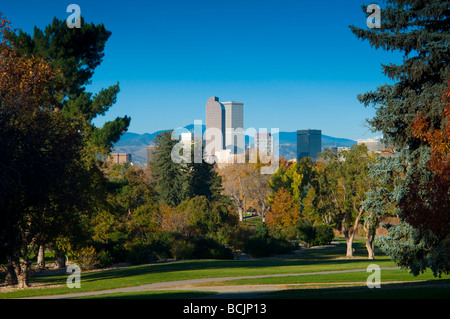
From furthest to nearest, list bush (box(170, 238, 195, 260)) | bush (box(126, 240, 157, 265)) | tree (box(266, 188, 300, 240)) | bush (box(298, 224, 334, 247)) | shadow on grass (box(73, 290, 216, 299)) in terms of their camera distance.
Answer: tree (box(266, 188, 300, 240)) < bush (box(298, 224, 334, 247)) < bush (box(170, 238, 195, 260)) < bush (box(126, 240, 157, 265)) < shadow on grass (box(73, 290, 216, 299))

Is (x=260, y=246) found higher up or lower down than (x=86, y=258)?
lower down

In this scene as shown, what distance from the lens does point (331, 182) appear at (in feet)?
138

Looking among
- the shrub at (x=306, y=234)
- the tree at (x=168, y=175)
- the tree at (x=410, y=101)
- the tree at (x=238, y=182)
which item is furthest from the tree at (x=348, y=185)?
the tree at (x=238, y=182)

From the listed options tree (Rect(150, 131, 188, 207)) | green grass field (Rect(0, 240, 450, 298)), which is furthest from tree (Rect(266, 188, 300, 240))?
green grass field (Rect(0, 240, 450, 298))

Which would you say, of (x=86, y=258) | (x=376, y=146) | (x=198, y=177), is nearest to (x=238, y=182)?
(x=198, y=177)

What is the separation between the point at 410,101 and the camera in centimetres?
1806

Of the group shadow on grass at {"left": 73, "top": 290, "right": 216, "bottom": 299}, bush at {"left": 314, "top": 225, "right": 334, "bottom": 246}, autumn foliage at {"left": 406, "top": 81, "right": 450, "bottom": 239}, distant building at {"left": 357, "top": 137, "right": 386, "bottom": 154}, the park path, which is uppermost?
distant building at {"left": 357, "top": 137, "right": 386, "bottom": 154}

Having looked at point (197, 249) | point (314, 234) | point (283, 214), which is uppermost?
point (283, 214)

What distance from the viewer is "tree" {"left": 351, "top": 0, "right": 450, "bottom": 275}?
56.6 ft

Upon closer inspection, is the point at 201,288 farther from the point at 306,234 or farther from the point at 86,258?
the point at 306,234

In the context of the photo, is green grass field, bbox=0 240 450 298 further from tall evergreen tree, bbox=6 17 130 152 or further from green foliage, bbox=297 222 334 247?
green foliage, bbox=297 222 334 247

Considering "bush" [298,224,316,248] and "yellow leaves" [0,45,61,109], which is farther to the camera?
"bush" [298,224,316,248]

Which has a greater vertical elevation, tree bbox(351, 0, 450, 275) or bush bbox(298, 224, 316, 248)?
tree bbox(351, 0, 450, 275)
